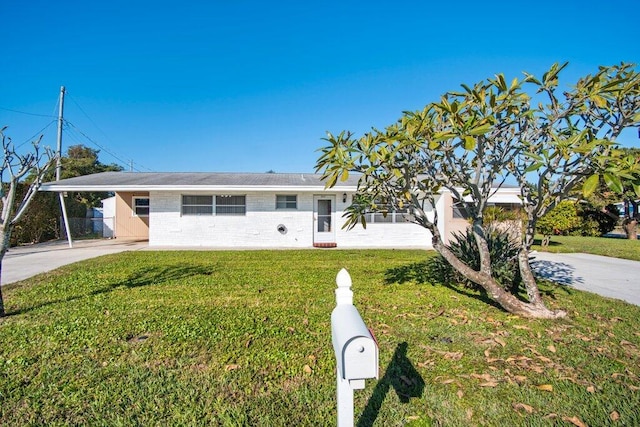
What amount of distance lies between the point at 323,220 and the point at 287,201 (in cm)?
180

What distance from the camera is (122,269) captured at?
853 centimetres

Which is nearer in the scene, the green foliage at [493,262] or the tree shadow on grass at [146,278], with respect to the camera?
the tree shadow on grass at [146,278]

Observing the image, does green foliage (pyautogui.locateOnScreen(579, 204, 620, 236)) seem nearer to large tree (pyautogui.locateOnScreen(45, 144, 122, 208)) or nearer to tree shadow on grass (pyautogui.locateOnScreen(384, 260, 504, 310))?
tree shadow on grass (pyautogui.locateOnScreen(384, 260, 504, 310))

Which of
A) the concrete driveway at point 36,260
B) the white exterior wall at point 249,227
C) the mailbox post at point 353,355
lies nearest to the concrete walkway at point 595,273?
the white exterior wall at point 249,227

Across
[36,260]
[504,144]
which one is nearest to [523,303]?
[504,144]

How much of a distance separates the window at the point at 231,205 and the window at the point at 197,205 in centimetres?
34

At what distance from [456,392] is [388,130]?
10.6 ft

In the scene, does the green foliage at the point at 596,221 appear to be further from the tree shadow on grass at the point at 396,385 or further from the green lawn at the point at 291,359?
the tree shadow on grass at the point at 396,385

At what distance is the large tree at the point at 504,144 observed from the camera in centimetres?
373

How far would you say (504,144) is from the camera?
4.85m

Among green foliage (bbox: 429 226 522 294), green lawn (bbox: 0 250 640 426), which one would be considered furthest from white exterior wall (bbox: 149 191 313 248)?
green foliage (bbox: 429 226 522 294)

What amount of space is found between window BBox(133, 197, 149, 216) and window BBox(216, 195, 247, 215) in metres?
6.13

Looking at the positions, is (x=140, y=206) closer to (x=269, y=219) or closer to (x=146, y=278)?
(x=269, y=219)

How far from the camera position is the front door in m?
14.8
